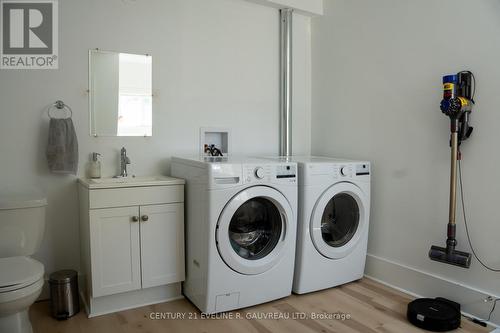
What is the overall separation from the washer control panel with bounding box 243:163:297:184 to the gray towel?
3.74ft

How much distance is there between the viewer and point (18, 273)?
1830 mm

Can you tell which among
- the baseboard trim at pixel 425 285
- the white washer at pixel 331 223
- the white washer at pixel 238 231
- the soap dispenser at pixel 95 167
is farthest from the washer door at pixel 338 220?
the soap dispenser at pixel 95 167

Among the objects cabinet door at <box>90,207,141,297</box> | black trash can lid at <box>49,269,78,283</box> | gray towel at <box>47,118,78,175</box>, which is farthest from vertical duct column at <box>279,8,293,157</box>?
black trash can lid at <box>49,269,78,283</box>

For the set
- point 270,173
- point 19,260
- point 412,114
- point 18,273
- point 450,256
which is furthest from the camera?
point 412,114

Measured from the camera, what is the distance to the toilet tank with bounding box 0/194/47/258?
83.1 inches

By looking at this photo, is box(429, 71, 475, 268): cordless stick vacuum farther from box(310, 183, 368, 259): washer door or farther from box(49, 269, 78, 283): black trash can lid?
box(49, 269, 78, 283): black trash can lid

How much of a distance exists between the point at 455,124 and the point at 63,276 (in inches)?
98.5

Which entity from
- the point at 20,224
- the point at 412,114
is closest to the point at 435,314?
Answer: the point at 412,114

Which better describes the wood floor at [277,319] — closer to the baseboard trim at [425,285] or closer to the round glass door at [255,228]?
the baseboard trim at [425,285]

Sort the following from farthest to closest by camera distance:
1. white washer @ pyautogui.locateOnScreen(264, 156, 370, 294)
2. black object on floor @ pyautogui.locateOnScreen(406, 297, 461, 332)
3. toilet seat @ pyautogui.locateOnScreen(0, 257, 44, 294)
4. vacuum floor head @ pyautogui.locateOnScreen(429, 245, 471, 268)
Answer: white washer @ pyautogui.locateOnScreen(264, 156, 370, 294), vacuum floor head @ pyautogui.locateOnScreen(429, 245, 471, 268), black object on floor @ pyautogui.locateOnScreen(406, 297, 461, 332), toilet seat @ pyautogui.locateOnScreen(0, 257, 44, 294)

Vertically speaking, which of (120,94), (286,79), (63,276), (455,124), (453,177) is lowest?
(63,276)

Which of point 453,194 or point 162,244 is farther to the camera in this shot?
point 162,244

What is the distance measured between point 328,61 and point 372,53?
1.61ft

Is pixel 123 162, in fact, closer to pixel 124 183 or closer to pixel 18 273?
pixel 124 183
